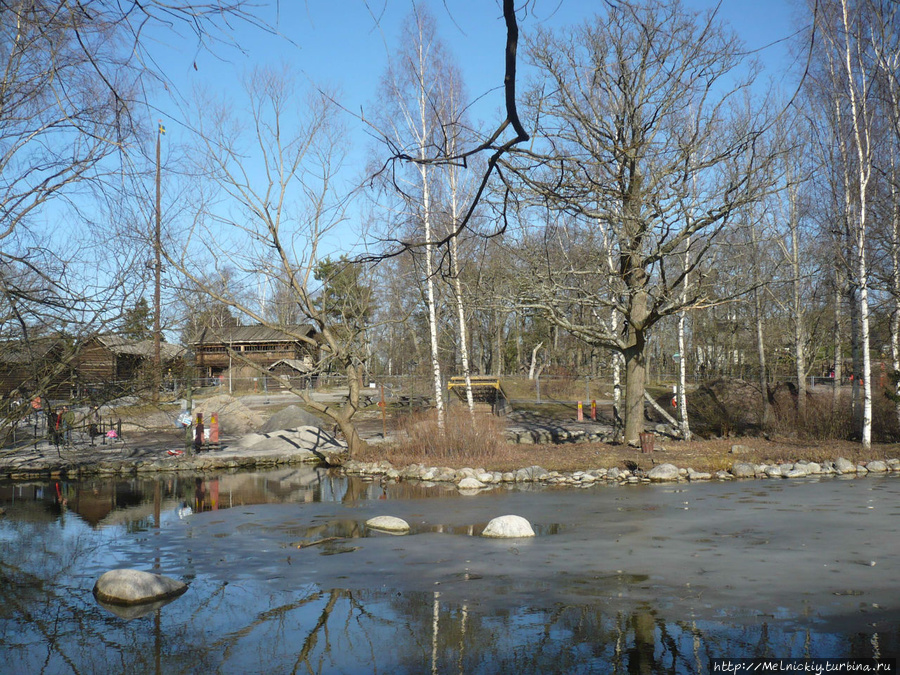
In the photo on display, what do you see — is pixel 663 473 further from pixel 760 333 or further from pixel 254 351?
pixel 254 351

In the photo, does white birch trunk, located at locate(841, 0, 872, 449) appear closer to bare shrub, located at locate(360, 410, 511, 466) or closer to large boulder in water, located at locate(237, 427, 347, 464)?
bare shrub, located at locate(360, 410, 511, 466)

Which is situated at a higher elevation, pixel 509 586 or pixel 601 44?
pixel 601 44

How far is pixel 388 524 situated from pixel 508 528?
78.9 inches

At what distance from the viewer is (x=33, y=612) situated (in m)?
7.48

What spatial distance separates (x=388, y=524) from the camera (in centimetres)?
1105

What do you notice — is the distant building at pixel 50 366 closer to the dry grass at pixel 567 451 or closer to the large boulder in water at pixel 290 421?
the dry grass at pixel 567 451

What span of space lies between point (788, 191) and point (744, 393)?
8.14m

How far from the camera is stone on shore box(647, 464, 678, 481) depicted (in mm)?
15791

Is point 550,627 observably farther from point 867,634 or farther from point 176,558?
point 176,558

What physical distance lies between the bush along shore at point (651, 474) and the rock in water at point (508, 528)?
5.29 metres

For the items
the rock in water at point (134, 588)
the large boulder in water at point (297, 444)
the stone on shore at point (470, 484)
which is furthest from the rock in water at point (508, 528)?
the large boulder in water at point (297, 444)

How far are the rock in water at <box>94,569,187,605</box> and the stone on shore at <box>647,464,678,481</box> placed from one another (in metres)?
10.9

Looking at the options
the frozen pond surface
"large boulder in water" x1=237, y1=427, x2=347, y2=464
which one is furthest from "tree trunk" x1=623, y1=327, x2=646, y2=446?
"large boulder in water" x1=237, y1=427, x2=347, y2=464

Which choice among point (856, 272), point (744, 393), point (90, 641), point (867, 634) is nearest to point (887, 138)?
point (856, 272)
